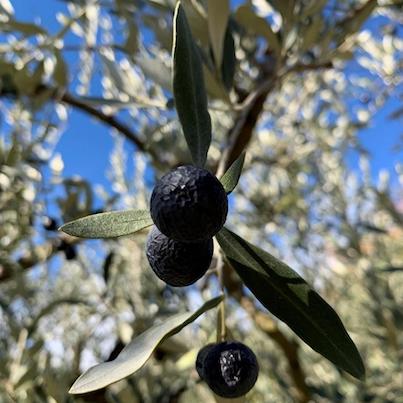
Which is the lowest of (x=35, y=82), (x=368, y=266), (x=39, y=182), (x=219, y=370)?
(x=368, y=266)

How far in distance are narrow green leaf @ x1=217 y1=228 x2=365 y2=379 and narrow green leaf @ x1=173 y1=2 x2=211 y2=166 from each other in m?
0.09

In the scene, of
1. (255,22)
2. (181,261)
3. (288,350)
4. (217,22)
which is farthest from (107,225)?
(288,350)

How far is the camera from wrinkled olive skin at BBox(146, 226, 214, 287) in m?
0.57

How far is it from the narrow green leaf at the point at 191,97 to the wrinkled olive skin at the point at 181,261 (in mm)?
83

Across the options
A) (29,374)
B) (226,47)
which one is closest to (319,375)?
(29,374)

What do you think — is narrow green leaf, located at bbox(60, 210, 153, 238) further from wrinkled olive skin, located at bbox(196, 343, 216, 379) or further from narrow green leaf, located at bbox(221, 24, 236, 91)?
narrow green leaf, located at bbox(221, 24, 236, 91)

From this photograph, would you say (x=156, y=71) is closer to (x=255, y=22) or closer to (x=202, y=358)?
(x=255, y=22)

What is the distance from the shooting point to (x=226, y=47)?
93cm

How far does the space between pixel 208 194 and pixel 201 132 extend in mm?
105

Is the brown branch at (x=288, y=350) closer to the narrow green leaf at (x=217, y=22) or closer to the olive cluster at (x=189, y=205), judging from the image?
the narrow green leaf at (x=217, y=22)

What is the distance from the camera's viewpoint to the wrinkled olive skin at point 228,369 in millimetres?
633

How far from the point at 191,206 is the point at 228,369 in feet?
0.74

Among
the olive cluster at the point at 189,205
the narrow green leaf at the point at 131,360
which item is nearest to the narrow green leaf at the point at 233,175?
the olive cluster at the point at 189,205

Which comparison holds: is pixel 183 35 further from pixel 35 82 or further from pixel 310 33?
pixel 35 82
